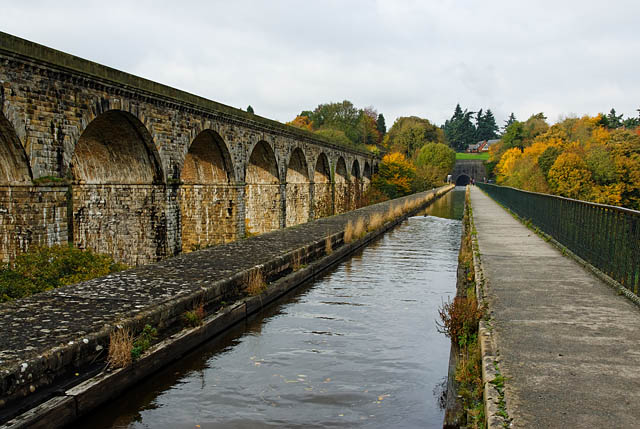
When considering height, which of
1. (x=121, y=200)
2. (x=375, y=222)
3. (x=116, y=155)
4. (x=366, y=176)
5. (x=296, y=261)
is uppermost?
(x=366, y=176)

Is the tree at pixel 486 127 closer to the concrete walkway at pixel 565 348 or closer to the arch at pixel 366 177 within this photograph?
the arch at pixel 366 177

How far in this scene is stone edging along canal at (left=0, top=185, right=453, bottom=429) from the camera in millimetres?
4500

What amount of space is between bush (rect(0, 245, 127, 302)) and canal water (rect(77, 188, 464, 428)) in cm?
361

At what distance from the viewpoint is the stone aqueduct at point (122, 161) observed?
9875 mm

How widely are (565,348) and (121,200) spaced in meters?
12.5

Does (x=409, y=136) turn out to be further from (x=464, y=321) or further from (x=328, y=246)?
(x=464, y=321)

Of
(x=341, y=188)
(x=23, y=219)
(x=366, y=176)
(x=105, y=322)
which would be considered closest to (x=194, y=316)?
(x=105, y=322)

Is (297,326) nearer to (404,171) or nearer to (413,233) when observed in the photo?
(413,233)

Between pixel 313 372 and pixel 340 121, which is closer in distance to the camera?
pixel 313 372

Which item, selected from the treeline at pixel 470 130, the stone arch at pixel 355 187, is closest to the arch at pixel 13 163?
the stone arch at pixel 355 187

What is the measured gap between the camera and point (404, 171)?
166 feet

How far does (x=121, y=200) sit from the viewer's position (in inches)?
582

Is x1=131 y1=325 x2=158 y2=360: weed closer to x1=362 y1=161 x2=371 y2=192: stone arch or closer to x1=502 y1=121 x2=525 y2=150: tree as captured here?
x1=362 y1=161 x2=371 y2=192: stone arch

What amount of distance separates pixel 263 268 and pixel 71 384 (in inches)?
195
